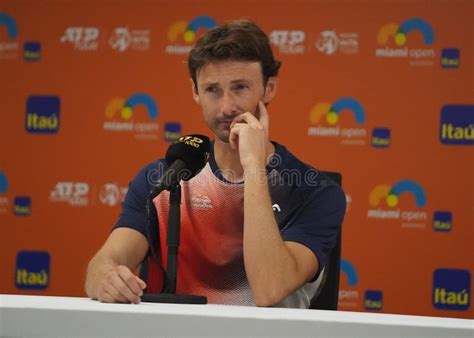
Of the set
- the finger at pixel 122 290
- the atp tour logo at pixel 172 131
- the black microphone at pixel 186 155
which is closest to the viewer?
the finger at pixel 122 290

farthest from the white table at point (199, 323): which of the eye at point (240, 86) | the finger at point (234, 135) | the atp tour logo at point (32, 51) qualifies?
the atp tour logo at point (32, 51)

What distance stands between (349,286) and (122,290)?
9.99ft

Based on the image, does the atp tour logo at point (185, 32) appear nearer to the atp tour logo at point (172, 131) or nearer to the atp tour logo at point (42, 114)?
the atp tour logo at point (172, 131)

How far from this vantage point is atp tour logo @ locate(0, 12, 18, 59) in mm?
4637

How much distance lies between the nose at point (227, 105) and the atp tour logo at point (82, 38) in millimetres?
2779

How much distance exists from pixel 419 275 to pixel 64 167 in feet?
7.96

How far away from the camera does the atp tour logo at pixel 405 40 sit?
431 centimetres

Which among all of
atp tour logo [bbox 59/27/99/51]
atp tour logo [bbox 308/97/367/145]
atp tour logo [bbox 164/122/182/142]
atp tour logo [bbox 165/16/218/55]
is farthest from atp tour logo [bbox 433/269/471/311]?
atp tour logo [bbox 59/27/99/51]

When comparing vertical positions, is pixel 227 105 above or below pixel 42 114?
below

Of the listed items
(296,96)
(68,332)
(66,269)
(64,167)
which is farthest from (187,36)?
(68,332)

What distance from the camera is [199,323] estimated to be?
87cm

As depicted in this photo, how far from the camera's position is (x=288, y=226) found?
6.69 feet

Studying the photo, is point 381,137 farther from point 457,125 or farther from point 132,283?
point 132,283

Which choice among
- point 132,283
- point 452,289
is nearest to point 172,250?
point 132,283
